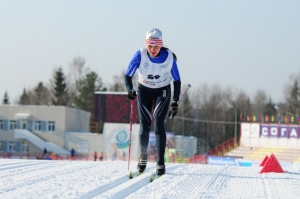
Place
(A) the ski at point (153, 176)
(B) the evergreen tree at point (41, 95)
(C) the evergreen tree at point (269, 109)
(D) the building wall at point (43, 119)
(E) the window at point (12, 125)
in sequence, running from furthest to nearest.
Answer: (B) the evergreen tree at point (41, 95) < (C) the evergreen tree at point (269, 109) < (E) the window at point (12, 125) < (D) the building wall at point (43, 119) < (A) the ski at point (153, 176)

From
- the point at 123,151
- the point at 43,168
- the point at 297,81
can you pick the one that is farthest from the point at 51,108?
the point at 43,168

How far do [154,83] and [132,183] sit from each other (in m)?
1.59

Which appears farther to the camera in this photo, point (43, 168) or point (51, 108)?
point (51, 108)

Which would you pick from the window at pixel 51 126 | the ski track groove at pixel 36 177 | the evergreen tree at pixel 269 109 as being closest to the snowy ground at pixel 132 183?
the ski track groove at pixel 36 177

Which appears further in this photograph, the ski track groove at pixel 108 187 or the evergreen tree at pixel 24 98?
the evergreen tree at pixel 24 98

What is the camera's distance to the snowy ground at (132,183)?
14.5 ft

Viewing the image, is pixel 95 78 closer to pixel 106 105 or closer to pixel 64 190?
pixel 106 105

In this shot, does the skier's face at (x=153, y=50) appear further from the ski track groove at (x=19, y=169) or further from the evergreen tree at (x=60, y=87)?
the evergreen tree at (x=60, y=87)

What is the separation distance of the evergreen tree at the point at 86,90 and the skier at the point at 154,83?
6481 centimetres

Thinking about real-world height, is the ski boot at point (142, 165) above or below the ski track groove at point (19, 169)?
above

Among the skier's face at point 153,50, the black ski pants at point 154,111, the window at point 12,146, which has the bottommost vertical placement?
the window at point 12,146

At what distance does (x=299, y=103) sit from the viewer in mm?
62625

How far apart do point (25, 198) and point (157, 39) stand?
8.82 ft

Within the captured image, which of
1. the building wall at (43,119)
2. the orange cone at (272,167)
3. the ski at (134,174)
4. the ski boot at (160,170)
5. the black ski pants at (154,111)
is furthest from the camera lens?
the building wall at (43,119)
